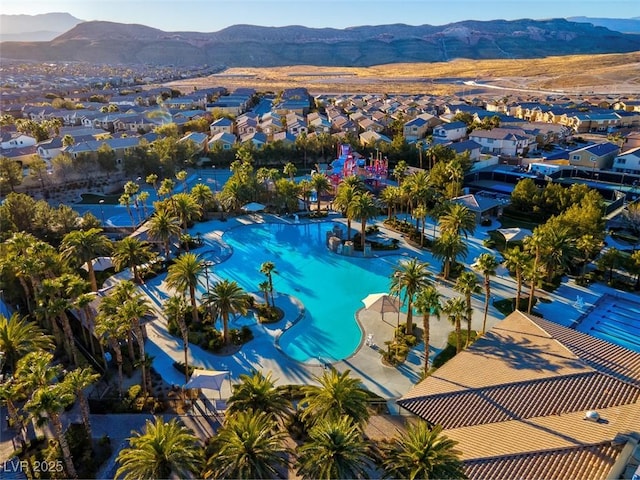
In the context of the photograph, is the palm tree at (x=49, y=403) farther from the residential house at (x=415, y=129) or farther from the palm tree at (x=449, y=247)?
the residential house at (x=415, y=129)

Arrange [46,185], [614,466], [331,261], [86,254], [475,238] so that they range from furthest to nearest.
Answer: [46,185], [475,238], [331,261], [86,254], [614,466]

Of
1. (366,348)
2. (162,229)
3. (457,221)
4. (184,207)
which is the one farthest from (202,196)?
(366,348)

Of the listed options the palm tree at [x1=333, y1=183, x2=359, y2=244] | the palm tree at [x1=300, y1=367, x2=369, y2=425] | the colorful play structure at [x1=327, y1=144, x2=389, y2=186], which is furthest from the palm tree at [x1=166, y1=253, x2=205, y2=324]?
the colorful play structure at [x1=327, y1=144, x2=389, y2=186]

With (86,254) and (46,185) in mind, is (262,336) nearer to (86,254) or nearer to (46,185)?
(86,254)

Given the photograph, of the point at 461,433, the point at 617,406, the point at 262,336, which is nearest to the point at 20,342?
the point at 262,336

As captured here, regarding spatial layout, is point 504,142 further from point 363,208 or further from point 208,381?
point 208,381

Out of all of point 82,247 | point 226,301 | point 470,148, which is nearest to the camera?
point 226,301
